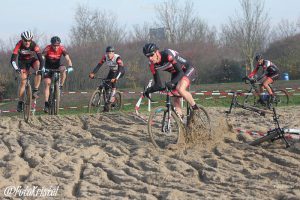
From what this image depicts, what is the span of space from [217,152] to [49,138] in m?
3.43

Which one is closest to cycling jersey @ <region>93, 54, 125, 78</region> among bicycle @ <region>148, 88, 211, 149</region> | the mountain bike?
the mountain bike

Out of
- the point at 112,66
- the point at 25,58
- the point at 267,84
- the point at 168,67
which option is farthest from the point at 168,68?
the point at 267,84

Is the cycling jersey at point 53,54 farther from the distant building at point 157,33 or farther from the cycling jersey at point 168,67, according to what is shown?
the distant building at point 157,33

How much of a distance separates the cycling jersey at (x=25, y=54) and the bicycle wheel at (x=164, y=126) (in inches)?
163

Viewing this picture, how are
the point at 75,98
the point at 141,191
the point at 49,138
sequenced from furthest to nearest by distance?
1. the point at 75,98
2. the point at 49,138
3. the point at 141,191

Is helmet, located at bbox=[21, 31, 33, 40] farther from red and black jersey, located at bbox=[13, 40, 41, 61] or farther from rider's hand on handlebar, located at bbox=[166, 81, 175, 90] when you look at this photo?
rider's hand on handlebar, located at bbox=[166, 81, 175, 90]

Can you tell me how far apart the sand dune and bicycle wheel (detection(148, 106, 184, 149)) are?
224mm

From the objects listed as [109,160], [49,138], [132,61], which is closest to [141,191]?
[109,160]

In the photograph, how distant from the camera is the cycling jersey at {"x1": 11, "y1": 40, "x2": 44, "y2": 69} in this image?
1091 cm

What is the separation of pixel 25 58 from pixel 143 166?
5.94 meters

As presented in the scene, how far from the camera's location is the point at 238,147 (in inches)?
297

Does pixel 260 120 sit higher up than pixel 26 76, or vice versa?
pixel 26 76

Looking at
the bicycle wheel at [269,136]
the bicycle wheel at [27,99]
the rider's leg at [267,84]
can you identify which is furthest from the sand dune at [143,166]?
the rider's leg at [267,84]

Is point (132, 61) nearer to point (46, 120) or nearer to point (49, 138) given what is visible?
point (46, 120)
